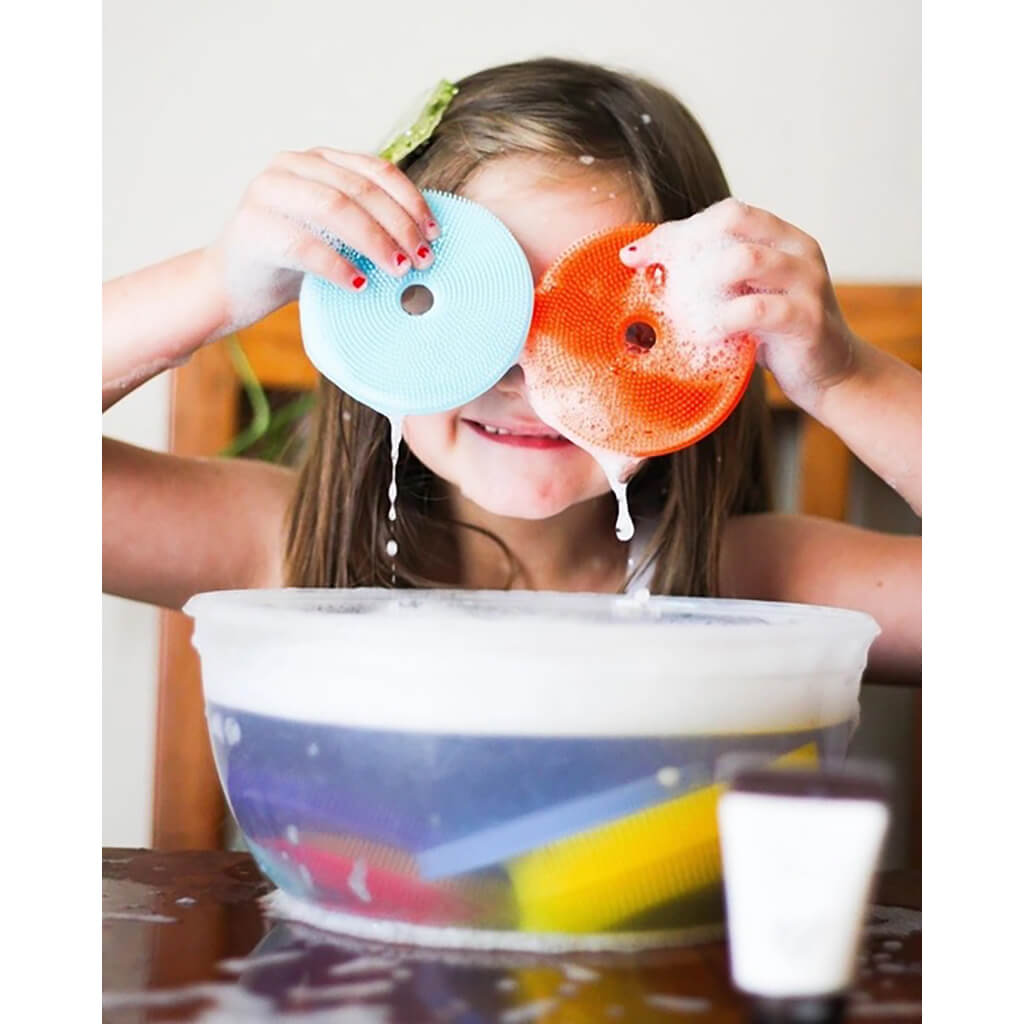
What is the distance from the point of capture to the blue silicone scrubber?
1.66ft

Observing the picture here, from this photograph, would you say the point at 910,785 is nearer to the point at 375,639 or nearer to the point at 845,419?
the point at 845,419

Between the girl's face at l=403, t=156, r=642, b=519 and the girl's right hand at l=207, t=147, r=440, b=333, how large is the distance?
6cm

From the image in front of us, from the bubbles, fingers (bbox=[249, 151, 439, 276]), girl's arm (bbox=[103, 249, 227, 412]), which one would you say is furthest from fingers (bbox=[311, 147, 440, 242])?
the bubbles

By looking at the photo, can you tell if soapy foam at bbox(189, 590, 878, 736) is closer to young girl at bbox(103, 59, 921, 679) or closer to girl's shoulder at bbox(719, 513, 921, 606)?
young girl at bbox(103, 59, 921, 679)

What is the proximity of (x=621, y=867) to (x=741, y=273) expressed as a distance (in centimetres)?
24

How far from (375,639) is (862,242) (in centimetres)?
34

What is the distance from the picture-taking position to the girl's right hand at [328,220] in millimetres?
512

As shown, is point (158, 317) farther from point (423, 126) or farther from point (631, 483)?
point (631, 483)

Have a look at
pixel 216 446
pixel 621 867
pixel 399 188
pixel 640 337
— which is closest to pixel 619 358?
pixel 640 337

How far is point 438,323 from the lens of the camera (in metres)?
0.51

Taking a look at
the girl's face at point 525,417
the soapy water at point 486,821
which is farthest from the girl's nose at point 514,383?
the soapy water at point 486,821

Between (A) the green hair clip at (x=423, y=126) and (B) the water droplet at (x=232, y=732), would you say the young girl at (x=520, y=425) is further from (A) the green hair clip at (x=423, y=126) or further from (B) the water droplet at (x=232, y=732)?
(B) the water droplet at (x=232, y=732)

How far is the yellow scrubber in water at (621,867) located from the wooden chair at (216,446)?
17 cm
